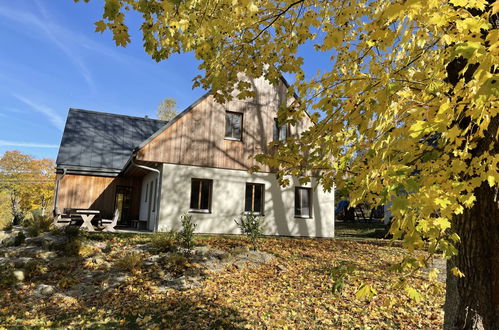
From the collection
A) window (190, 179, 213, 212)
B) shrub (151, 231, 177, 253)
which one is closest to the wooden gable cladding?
window (190, 179, 213, 212)

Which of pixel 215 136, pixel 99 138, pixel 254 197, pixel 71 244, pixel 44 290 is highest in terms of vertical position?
pixel 99 138

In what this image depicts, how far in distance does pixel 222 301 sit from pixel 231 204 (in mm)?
8734

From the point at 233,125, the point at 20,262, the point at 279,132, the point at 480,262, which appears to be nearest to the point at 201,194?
the point at 233,125

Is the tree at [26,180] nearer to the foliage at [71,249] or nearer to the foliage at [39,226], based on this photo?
the foliage at [39,226]

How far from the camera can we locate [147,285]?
7.51m

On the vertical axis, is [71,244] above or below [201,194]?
below

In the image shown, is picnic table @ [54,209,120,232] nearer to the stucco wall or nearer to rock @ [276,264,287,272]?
the stucco wall

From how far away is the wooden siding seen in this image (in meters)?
18.6

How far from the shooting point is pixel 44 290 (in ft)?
23.8

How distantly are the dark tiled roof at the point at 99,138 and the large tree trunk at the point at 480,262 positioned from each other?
61.9 ft

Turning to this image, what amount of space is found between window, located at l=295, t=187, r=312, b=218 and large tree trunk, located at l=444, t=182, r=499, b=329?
42.9ft

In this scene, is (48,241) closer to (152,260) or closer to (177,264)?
(152,260)

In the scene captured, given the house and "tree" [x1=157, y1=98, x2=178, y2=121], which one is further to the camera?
"tree" [x1=157, y1=98, x2=178, y2=121]

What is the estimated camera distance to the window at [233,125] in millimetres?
15930
